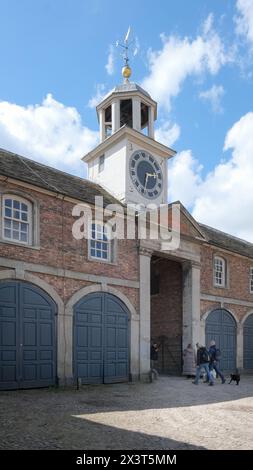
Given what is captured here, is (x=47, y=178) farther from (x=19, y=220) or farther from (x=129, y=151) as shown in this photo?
(x=129, y=151)

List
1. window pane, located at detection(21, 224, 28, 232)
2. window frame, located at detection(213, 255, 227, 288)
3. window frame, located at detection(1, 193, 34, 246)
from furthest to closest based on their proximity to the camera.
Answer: window frame, located at detection(213, 255, 227, 288), window pane, located at detection(21, 224, 28, 232), window frame, located at detection(1, 193, 34, 246)

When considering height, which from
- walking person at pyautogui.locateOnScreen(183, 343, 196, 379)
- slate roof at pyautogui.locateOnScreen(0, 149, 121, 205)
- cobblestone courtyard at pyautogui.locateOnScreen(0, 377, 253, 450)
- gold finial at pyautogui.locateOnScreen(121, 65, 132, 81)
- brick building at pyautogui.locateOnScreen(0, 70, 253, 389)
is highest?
gold finial at pyautogui.locateOnScreen(121, 65, 132, 81)

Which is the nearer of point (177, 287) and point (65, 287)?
point (65, 287)

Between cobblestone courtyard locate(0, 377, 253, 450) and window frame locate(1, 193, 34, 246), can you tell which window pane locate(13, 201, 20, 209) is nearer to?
window frame locate(1, 193, 34, 246)

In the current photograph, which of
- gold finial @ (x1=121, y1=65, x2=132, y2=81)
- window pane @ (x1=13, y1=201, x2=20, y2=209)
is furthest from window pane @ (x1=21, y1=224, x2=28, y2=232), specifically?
gold finial @ (x1=121, y1=65, x2=132, y2=81)

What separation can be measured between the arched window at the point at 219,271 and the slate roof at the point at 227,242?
77cm

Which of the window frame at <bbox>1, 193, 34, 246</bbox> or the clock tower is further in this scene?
the clock tower

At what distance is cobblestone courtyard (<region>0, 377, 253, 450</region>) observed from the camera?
7316 mm

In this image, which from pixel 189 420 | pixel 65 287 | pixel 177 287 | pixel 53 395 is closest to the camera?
pixel 189 420

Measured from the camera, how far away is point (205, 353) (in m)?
16.7

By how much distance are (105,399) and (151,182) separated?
13.4m

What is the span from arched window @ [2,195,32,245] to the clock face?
8.33 metres
